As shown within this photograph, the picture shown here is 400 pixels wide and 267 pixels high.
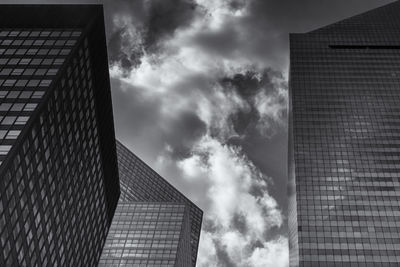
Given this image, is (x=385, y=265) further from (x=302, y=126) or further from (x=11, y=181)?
(x=11, y=181)

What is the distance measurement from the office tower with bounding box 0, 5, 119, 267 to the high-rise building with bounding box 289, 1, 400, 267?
168 ft

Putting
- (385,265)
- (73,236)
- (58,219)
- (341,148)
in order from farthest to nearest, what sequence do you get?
(341,148) < (385,265) < (73,236) < (58,219)

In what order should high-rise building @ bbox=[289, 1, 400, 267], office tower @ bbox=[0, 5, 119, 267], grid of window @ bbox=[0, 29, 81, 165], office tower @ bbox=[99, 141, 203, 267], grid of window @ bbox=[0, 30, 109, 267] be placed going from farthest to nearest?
office tower @ bbox=[99, 141, 203, 267] → high-rise building @ bbox=[289, 1, 400, 267] → grid of window @ bbox=[0, 29, 81, 165] → office tower @ bbox=[0, 5, 119, 267] → grid of window @ bbox=[0, 30, 109, 267]

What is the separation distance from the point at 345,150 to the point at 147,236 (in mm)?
75847

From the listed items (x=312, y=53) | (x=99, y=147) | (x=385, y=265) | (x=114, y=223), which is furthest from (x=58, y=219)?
(x=312, y=53)

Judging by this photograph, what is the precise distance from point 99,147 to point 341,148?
236 feet

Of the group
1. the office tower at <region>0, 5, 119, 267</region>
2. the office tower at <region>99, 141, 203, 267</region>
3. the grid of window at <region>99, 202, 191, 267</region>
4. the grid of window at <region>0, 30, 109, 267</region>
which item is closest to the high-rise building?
the office tower at <region>99, 141, 203, 267</region>

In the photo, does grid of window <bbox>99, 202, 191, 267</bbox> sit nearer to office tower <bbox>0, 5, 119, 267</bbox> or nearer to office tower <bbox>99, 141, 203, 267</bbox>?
office tower <bbox>99, 141, 203, 267</bbox>

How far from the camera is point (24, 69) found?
78.5m

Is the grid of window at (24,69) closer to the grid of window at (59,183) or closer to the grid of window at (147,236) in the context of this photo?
the grid of window at (59,183)

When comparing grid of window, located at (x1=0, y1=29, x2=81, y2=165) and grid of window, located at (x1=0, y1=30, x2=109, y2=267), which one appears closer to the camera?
grid of window, located at (x1=0, y1=30, x2=109, y2=267)

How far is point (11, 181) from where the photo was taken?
6094 cm

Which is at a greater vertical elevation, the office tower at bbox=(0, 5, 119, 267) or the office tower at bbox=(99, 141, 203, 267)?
the office tower at bbox=(99, 141, 203, 267)

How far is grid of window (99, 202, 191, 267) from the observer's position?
523 feet
